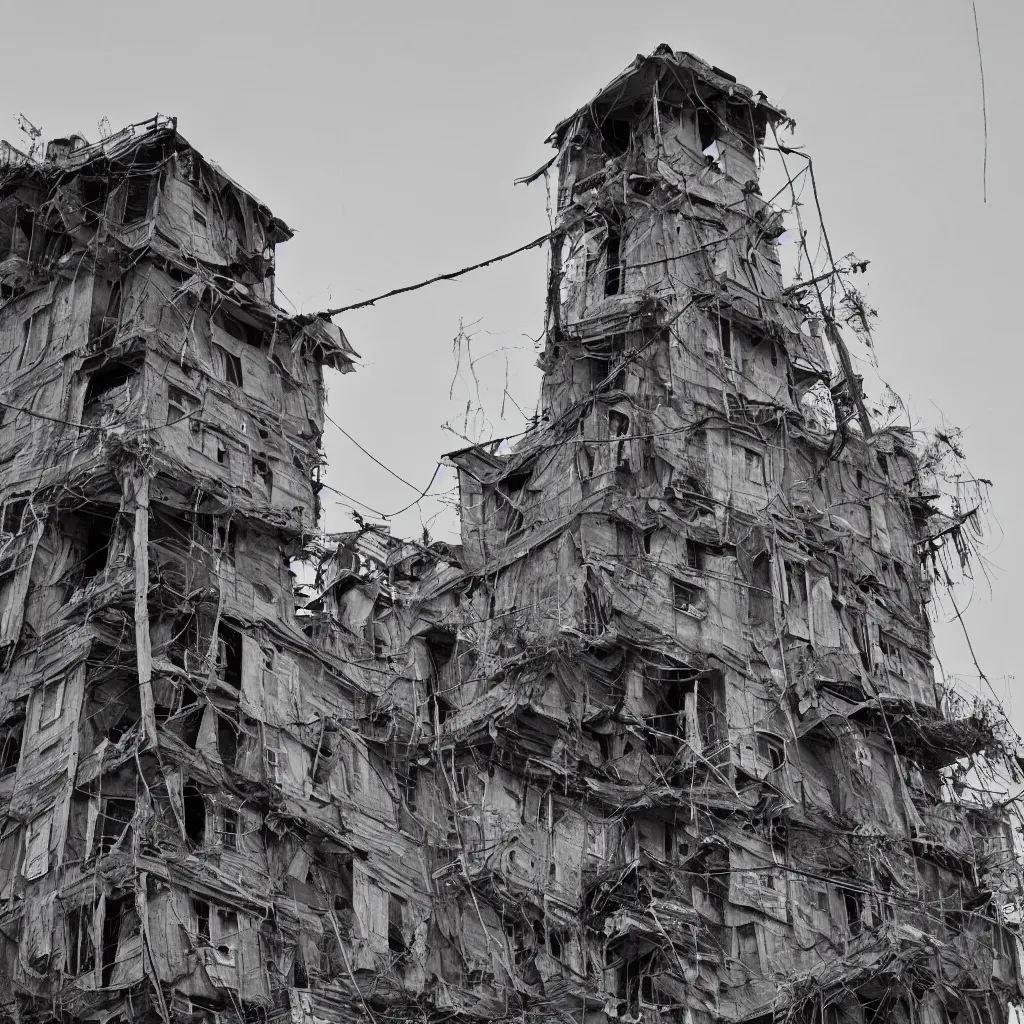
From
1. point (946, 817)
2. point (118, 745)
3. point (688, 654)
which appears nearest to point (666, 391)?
point (688, 654)

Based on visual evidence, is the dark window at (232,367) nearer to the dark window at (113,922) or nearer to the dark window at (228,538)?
the dark window at (228,538)

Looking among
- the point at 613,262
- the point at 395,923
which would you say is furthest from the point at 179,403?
the point at 613,262

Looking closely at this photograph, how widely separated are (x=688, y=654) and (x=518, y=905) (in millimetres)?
9568

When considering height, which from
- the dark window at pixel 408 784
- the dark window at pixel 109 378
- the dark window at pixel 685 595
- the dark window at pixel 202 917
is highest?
the dark window at pixel 109 378

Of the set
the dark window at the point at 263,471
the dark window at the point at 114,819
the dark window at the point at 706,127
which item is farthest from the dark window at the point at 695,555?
the dark window at the point at 114,819

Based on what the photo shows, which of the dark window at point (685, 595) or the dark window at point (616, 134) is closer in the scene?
the dark window at point (685, 595)

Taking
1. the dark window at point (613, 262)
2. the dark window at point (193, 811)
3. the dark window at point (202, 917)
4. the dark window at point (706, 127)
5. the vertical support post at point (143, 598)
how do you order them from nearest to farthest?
1. the dark window at point (202, 917)
2. the vertical support post at point (143, 598)
3. the dark window at point (193, 811)
4. the dark window at point (613, 262)
5. the dark window at point (706, 127)

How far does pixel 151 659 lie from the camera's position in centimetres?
5172

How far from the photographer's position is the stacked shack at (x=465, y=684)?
50188mm

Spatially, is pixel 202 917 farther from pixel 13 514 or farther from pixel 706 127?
pixel 706 127

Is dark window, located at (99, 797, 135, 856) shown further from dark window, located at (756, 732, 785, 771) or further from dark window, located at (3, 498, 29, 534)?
dark window, located at (756, 732, 785, 771)

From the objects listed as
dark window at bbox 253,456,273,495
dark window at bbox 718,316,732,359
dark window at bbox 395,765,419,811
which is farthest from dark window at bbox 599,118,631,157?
dark window at bbox 395,765,419,811

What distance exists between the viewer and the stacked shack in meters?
50.2

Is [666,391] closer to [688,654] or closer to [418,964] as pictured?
[688,654]
